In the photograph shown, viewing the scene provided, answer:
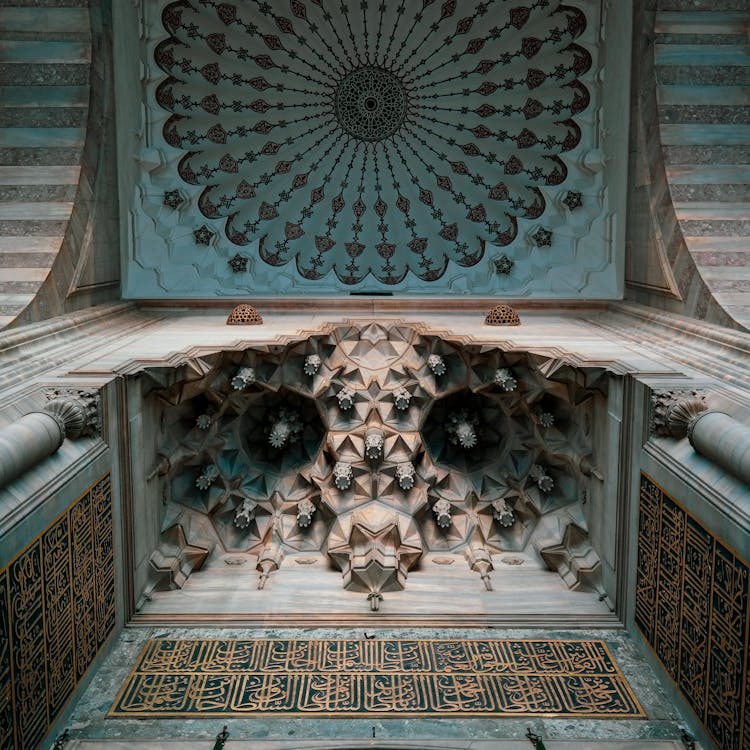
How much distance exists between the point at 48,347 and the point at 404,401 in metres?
2.40

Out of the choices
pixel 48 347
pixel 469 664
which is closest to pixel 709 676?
pixel 469 664

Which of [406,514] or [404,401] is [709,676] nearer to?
[406,514]

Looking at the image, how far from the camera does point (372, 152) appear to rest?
783 cm

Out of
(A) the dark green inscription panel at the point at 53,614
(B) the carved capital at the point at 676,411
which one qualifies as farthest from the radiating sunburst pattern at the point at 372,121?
(A) the dark green inscription panel at the point at 53,614

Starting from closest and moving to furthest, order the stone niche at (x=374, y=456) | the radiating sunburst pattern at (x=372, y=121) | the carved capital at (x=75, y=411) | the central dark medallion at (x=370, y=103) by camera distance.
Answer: the carved capital at (x=75, y=411) → the stone niche at (x=374, y=456) → the radiating sunburst pattern at (x=372, y=121) → the central dark medallion at (x=370, y=103)

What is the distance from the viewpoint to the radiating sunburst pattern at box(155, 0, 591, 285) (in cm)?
718

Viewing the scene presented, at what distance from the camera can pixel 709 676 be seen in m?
3.43

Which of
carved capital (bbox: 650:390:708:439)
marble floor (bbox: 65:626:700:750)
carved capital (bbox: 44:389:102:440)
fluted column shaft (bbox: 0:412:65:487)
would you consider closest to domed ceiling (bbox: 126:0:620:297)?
carved capital (bbox: 650:390:708:439)

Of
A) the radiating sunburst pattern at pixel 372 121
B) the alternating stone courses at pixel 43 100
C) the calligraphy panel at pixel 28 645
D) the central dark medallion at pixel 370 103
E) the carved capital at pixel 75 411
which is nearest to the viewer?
the calligraphy panel at pixel 28 645

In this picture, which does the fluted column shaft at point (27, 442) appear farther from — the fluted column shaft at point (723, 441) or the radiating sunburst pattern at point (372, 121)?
the radiating sunburst pattern at point (372, 121)

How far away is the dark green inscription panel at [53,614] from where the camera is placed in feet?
10.2

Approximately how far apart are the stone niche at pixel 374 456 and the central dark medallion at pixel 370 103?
2.26m

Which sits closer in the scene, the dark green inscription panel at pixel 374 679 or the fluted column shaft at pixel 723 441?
the fluted column shaft at pixel 723 441

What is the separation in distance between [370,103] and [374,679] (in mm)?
5365
